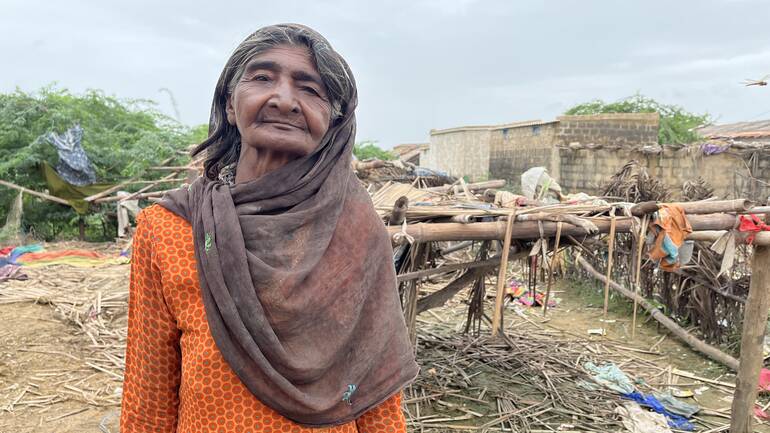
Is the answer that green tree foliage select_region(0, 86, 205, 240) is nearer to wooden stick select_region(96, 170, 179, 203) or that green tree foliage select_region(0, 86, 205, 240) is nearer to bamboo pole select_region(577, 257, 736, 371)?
wooden stick select_region(96, 170, 179, 203)

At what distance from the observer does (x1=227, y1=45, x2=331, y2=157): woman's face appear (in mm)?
1109

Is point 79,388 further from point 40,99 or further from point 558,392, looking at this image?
point 40,99

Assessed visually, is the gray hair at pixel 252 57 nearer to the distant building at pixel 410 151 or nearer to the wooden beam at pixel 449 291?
the wooden beam at pixel 449 291

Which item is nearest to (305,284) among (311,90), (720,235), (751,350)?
(311,90)

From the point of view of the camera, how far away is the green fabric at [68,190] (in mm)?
11719

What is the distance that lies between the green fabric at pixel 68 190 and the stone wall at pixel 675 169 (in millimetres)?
11461

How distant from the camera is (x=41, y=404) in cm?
444

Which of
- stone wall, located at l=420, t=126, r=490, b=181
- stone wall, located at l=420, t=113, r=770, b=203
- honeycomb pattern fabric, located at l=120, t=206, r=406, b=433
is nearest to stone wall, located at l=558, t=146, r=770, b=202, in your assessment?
stone wall, located at l=420, t=113, r=770, b=203

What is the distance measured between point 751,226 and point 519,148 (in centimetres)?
1182

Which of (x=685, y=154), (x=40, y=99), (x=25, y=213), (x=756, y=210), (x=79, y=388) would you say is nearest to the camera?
(x=756, y=210)

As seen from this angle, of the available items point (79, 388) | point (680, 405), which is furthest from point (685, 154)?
point (79, 388)

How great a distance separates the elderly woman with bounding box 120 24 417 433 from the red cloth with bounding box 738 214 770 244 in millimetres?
3665

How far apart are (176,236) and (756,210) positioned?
4.17 m

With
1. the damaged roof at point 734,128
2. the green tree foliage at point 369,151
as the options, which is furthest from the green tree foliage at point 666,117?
the green tree foliage at point 369,151
